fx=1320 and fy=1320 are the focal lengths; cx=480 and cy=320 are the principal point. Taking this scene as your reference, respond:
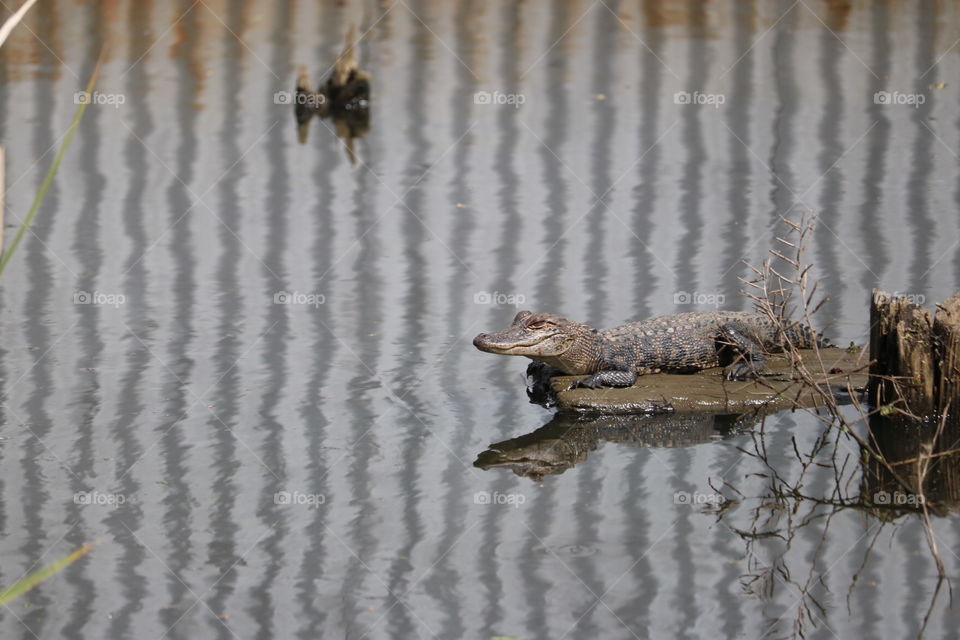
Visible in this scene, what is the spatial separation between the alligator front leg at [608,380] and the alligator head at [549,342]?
0.14 metres

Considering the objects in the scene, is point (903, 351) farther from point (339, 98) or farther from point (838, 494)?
point (339, 98)

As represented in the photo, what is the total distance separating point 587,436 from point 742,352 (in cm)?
124

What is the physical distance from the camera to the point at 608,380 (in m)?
7.86

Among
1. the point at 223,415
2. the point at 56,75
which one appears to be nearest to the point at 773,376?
the point at 223,415

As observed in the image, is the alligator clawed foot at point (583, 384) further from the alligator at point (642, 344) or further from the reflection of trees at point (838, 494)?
the reflection of trees at point (838, 494)

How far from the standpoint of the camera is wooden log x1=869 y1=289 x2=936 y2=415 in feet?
23.6

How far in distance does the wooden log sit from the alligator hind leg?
722mm

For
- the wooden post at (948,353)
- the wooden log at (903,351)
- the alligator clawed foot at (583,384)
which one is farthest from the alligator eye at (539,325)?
the wooden post at (948,353)

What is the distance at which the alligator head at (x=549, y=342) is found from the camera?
309 inches

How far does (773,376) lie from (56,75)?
401 inches

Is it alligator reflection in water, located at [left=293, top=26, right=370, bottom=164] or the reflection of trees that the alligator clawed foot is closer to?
the reflection of trees

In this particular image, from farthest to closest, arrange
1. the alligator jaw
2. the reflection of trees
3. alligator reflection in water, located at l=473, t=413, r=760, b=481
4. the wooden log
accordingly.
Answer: the alligator jaw
the wooden log
alligator reflection in water, located at l=473, t=413, r=760, b=481
the reflection of trees

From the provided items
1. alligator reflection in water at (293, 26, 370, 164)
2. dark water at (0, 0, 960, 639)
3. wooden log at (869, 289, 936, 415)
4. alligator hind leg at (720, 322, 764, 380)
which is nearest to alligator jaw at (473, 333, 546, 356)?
dark water at (0, 0, 960, 639)

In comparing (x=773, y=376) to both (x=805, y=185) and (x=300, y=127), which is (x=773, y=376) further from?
(x=300, y=127)
